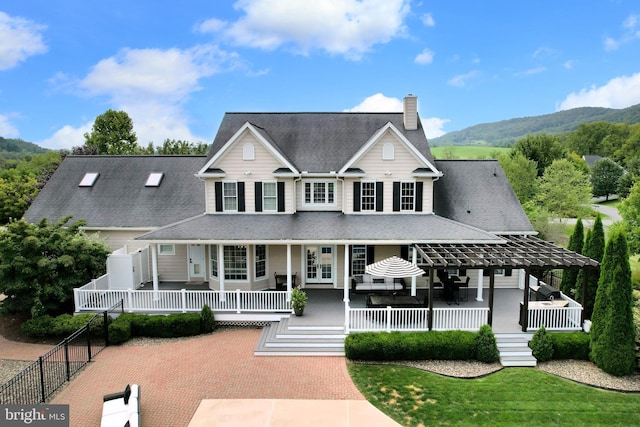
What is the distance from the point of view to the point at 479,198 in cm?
2189

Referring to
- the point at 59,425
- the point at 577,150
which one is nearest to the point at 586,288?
the point at 59,425

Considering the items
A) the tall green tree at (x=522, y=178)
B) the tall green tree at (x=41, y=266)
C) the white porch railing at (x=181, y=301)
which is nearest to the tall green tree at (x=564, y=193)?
the tall green tree at (x=522, y=178)

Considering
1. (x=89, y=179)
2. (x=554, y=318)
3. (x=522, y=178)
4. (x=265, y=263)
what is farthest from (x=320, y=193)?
(x=522, y=178)

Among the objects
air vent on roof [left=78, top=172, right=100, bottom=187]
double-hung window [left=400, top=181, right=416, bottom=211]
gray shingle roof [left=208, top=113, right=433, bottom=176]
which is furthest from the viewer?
air vent on roof [left=78, top=172, right=100, bottom=187]

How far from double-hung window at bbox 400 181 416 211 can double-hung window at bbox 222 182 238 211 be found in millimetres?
8158

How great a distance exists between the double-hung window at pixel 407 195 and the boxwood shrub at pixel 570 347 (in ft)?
27.5

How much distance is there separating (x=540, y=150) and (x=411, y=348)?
5230 cm

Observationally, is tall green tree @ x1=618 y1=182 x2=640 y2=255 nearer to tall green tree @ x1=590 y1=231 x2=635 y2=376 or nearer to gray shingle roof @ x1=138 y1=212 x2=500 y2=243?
gray shingle roof @ x1=138 y1=212 x2=500 y2=243

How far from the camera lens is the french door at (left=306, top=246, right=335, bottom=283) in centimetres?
1998

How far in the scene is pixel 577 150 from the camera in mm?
104000

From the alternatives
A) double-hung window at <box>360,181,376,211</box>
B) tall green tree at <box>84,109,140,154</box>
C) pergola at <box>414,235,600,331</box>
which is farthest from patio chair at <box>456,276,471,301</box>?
tall green tree at <box>84,109,140,154</box>

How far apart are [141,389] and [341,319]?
747 cm

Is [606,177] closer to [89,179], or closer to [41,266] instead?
[89,179]

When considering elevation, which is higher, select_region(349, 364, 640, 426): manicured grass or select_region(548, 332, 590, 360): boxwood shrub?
select_region(548, 332, 590, 360): boxwood shrub
